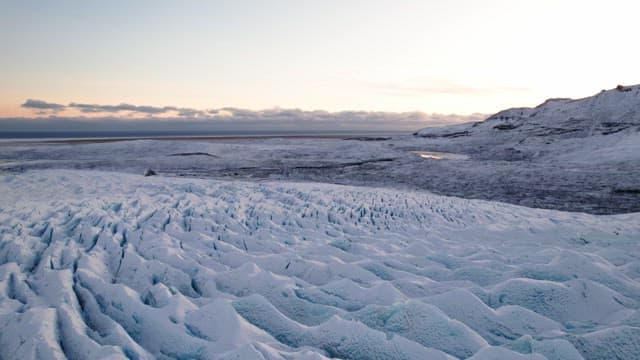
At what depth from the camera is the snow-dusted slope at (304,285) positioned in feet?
11.8

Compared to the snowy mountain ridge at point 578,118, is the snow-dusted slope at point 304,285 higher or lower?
lower

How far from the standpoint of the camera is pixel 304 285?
5160 millimetres

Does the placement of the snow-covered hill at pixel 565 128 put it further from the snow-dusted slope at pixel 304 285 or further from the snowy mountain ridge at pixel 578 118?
the snow-dusted slope at pixel 304 285

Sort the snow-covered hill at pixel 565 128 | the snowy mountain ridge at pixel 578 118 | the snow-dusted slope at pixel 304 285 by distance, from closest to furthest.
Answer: the snow-dusted slope at pixel 304 285 < the snow-covered hill at pixel 565 128 < the snowy mountain ridge at pixel 578 118

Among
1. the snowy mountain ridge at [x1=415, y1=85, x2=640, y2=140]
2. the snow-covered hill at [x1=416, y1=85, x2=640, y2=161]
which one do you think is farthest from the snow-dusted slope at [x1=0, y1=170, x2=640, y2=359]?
the snowy mountain ridge at [x1=415, y1=85, x2=640, y2=140]

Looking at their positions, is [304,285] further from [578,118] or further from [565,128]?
[578,118]

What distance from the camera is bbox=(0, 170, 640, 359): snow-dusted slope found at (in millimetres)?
3600

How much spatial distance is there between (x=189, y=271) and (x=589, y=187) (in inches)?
Answer: 664

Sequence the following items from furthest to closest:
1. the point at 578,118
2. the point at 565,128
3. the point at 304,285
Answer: the point at 578,118, the point at 565,128, the point at 304,285

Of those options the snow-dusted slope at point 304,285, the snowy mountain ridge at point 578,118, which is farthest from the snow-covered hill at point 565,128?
the snow-dusted slope at point 304,285

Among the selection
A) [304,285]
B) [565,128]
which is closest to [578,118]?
[565,128]

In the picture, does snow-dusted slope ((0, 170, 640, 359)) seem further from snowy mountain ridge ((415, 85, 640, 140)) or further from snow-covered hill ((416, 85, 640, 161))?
snowy mountain ridge ((415, 85, 640, 140))

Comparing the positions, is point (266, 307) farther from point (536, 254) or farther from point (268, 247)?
point (536, 254)

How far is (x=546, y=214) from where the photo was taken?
10.7 meters
